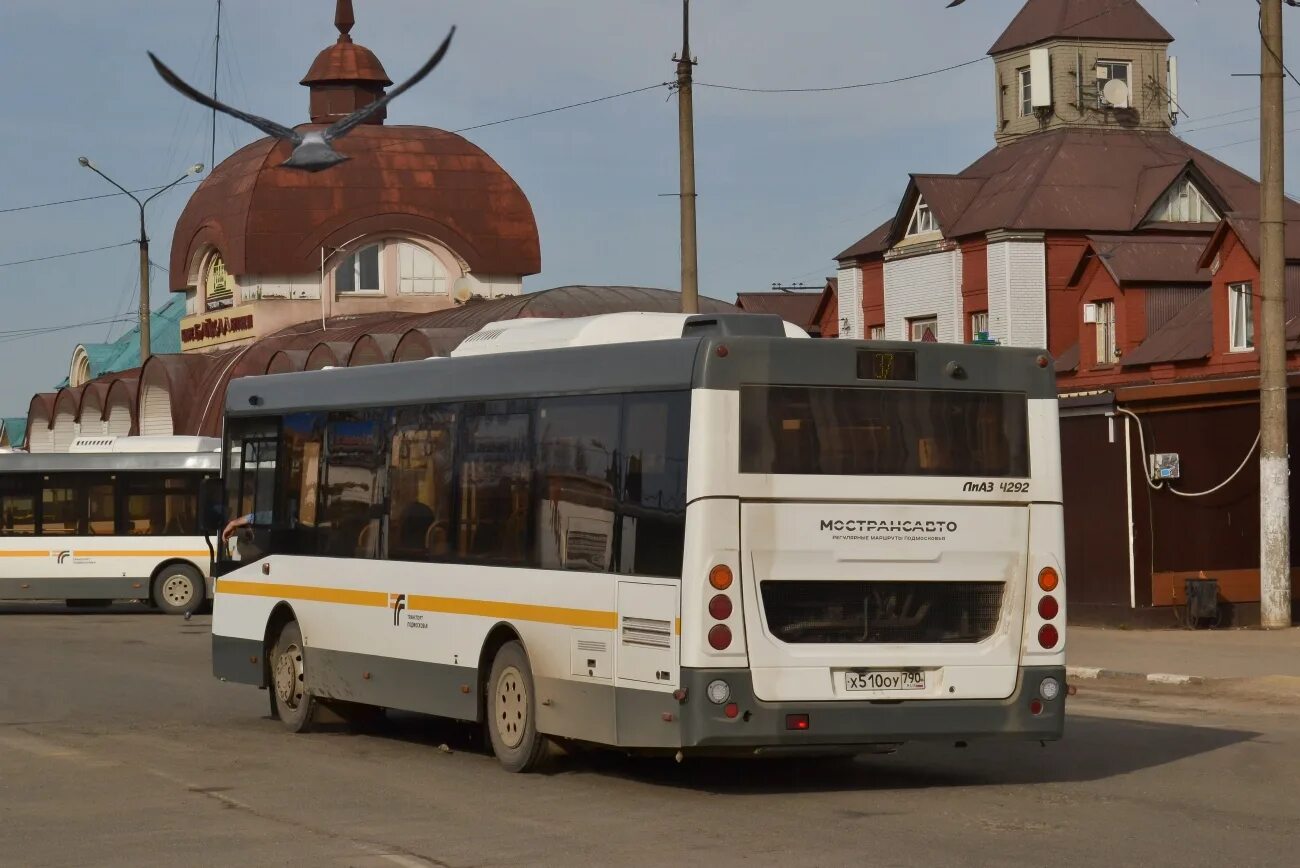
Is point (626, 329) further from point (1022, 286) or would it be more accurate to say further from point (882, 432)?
point (1022, 286)

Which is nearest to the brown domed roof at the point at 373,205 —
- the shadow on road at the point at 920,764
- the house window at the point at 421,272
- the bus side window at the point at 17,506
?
the house window at the point at 421,272

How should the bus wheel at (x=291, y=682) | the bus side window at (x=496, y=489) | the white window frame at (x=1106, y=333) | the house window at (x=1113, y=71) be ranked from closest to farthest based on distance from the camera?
the bus side window at (x=496, y=489), the bus wheel at (x=291, y=682), the white window frame at (x=1106, y=333), the house window at (x=1113, y=71)

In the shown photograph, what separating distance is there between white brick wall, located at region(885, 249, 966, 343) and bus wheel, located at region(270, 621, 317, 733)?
3612 cm

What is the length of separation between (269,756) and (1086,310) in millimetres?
34840

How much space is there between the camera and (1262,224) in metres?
25.4

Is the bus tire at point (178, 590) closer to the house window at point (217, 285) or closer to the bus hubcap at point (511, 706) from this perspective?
the bus hubcap at point (511, 706)

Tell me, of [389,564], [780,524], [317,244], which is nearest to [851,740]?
[780,524]

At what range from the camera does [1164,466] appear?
88.7ft

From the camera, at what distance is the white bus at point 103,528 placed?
114 ft

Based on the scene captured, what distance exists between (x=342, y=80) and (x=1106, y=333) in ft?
128

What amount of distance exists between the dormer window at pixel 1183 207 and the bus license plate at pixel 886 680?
41445 mm

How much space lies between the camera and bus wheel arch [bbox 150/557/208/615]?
3509 centimetres

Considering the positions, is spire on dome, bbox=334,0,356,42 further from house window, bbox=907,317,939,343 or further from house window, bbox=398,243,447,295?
house window, bbox=907,317,939,343

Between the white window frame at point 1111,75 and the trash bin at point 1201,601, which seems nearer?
the trash bin at point 1201,601
